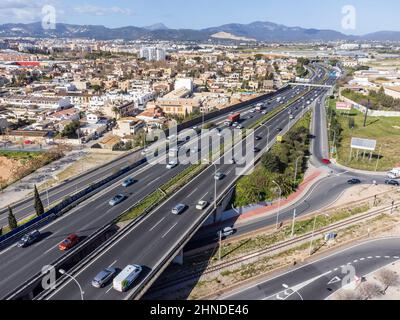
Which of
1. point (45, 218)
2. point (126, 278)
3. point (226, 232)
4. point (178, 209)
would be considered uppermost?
point (178, 209)

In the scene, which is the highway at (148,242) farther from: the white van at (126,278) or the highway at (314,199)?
the highway at (314,199)

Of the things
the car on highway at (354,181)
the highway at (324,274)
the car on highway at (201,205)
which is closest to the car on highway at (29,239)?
the car on highway at (201,205)

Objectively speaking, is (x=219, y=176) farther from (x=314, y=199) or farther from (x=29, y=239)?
(x=29, y=239)

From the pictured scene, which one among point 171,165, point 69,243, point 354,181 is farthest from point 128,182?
point 354,181

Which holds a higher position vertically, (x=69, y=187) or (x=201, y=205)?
(x=201, y=205)

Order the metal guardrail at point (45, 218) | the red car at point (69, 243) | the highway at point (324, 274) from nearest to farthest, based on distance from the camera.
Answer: the red car at point (69, 243) < the highway at point (324, 274) < the metal guardrail at point (45, 218)
